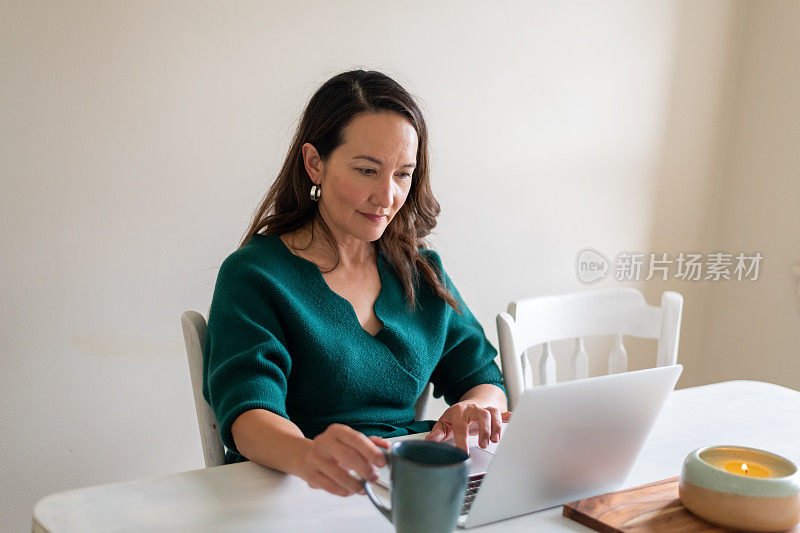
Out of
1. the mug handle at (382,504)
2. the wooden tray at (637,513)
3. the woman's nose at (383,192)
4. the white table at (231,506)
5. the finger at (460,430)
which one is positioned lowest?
the white table at (231,506)

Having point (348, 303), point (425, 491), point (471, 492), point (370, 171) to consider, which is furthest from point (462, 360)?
point (425, 491)

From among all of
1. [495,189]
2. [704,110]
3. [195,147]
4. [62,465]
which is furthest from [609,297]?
[704,110]

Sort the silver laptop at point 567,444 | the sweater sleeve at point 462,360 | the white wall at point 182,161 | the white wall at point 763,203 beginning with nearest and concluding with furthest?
the silver laptop at point 567,444 < the sweater sleeve at point 462,360 < the white wall at point 182,161 < the white wall at point 763,203

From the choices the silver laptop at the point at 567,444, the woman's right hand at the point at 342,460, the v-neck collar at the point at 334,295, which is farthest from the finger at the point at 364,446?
the v-neck collar at the point at 334,295

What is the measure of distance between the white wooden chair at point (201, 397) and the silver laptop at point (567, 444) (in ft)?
1.05

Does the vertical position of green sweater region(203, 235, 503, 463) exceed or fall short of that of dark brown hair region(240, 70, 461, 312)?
it falls short

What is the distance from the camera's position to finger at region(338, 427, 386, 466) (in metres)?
0.72

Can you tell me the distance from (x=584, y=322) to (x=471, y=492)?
2.39 feet

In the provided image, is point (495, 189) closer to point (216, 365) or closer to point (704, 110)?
point (704, 110)

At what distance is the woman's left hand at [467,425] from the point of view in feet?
3.44

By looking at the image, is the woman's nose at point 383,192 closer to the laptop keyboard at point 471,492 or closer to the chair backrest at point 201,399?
the chair backrest at point 201,399

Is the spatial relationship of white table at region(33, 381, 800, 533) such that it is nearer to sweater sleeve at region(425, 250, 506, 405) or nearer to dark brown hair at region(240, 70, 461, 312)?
sweater sleeve at region(425, 250, 506, 405)

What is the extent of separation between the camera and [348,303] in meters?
1.26

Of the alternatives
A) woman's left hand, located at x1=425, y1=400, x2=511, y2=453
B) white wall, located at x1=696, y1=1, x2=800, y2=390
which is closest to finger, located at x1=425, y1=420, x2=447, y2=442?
woman's left hand, located at x1=425, y1=400, x2=511, y2=453
